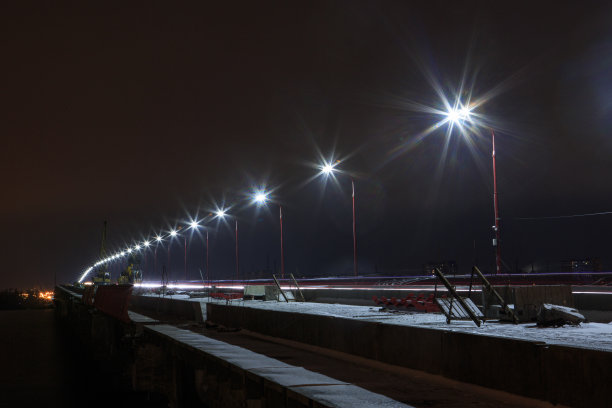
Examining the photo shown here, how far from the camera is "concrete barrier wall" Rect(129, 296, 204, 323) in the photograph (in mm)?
35603

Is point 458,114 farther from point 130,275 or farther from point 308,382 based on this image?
point 130,275

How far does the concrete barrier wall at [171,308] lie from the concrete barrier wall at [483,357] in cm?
1750

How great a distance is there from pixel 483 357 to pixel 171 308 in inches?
1388

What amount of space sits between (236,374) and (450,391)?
4.58 metres

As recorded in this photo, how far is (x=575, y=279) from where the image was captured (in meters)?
32.9

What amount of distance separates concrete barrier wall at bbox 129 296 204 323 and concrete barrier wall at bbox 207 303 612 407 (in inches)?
689

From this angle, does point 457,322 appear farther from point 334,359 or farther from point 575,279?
point 575,279

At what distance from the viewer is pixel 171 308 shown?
4416 cm

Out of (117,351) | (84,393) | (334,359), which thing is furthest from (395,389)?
(117,351)

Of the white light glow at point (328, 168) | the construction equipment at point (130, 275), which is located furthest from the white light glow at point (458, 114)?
the construction equipment at point (130, 275)

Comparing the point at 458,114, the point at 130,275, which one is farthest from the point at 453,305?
the point at 130,275

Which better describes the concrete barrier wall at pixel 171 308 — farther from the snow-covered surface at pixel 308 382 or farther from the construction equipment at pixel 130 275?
the construction equipment at pixel 130 275

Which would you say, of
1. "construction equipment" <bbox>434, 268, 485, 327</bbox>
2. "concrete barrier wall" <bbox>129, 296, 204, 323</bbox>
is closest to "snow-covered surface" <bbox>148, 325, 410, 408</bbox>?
"construction equipment" <bbox>434, 268, 485, 327</bbox>

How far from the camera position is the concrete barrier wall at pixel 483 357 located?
8966 millimetres
